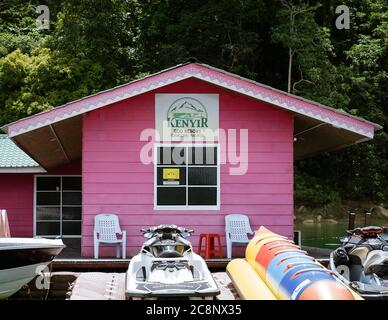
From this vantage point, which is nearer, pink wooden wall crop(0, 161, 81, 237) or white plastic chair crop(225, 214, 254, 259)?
white plastic chair crop(225, 214, 254, 259)

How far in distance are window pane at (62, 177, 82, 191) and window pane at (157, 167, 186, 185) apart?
5.84m

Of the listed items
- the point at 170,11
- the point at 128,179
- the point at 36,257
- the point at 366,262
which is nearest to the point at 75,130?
the point at 128,179

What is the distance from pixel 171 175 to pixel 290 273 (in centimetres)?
495

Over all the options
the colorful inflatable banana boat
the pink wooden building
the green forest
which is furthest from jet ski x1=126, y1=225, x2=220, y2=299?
the green forest

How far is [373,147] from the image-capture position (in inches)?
1276

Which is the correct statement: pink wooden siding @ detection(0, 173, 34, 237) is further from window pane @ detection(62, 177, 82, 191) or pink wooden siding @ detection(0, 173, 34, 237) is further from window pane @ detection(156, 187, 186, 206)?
window pane @ detection(156, 187, 186, 206)

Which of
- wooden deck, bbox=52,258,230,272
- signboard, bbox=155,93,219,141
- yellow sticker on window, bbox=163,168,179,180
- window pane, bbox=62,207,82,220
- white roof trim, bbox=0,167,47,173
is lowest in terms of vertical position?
wooden deck, bbox=52,258,230,272

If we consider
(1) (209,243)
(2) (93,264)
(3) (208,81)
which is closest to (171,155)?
(3) (208,81)

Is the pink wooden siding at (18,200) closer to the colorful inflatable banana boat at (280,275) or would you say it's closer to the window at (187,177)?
the window at (187,177)

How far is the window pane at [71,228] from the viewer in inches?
685

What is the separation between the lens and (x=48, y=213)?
1731 cm


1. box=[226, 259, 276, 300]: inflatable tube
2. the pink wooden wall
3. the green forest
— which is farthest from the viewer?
the green forest

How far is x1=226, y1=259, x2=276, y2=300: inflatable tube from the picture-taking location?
319 inches

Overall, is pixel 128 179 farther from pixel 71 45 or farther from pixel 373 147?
pixel 373 147
